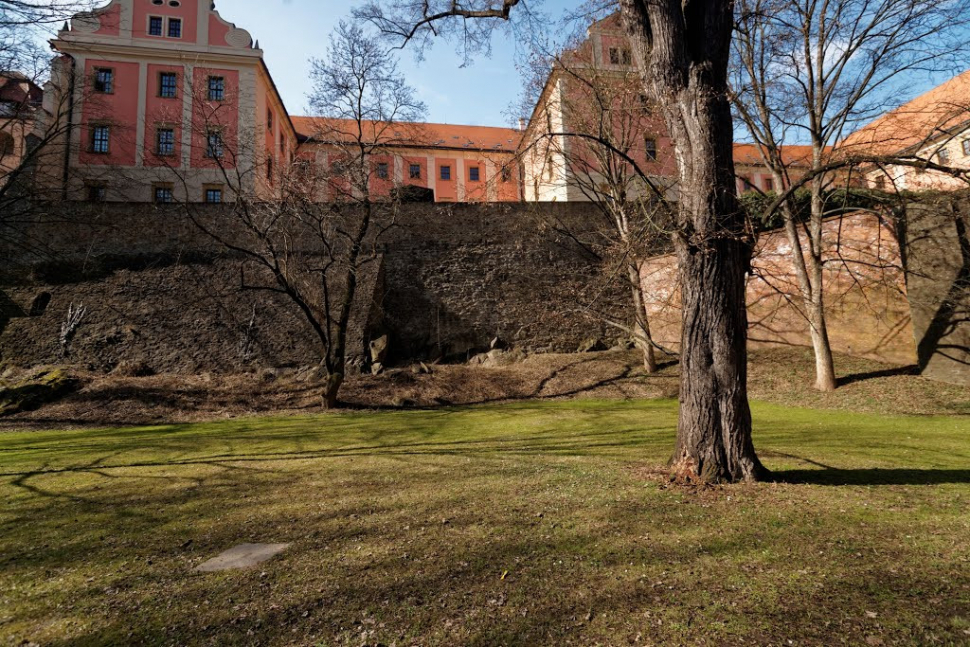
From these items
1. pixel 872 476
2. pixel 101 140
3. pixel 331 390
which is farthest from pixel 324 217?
pixel 101 140

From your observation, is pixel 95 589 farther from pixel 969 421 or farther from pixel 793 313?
pixel 793 313

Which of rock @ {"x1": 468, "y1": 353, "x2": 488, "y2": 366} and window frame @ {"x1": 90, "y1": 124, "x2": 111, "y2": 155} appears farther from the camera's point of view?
window frame @ {"x1": 90, "y1": 124, "x2": 111, "y2": 155}

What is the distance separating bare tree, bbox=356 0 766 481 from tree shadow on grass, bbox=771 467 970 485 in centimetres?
53

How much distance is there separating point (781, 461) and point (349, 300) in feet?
35.8

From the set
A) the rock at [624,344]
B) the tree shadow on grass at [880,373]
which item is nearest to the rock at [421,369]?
the rock at [624,344]

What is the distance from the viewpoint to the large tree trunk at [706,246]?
4.45 metres

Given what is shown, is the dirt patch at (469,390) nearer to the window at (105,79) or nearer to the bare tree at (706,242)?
the bare tree at (706,242)

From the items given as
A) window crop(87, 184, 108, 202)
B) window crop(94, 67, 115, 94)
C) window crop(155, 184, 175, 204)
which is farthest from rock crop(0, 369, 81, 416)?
window crop(94, 67, 115, 94)

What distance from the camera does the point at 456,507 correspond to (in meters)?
4.19

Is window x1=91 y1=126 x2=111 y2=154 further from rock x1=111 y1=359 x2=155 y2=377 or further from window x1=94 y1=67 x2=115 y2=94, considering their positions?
rock x1=111 y1=359 x2=155 y2=377

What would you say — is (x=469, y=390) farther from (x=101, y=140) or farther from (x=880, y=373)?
(x=101, y=140)

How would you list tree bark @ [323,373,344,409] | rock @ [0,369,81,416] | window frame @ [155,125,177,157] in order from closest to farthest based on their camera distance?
rock @ [0,369,81,416] → tree bark @ [323,373,344,409] → window frame @ [155,125,177,157]

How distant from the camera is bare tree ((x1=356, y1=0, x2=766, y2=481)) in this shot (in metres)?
4.45

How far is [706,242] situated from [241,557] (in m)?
4.53
